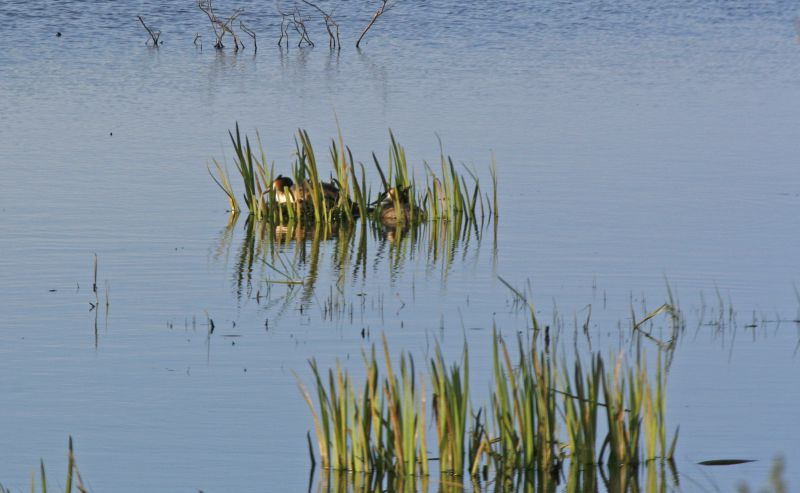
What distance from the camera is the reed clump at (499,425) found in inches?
218

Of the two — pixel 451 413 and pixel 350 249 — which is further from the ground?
pixel 350 249

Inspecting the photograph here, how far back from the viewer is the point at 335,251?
36.0 feet

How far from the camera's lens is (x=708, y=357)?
7.67 meters

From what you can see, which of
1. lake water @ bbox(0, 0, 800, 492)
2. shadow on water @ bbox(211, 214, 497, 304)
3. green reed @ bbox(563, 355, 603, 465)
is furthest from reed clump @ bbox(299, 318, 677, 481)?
shadow on water @ bbox(211, 214, 497, 304)

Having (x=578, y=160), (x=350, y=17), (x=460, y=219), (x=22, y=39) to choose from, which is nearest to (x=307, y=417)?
(x=460, y=219)

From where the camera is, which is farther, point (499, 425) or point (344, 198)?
point (344, 198)

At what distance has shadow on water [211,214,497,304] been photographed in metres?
9.83

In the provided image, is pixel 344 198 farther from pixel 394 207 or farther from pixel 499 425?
pixel 499 425

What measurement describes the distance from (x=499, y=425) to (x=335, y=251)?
5.40m

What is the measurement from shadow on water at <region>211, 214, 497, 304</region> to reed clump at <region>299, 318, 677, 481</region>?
3431mm

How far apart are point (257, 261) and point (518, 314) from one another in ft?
8.31

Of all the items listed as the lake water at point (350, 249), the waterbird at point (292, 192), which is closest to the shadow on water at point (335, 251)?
the lake water at point (350, 249)

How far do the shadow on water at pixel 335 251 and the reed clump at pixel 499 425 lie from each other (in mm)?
3431

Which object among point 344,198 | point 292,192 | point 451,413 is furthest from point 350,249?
point 451,413
